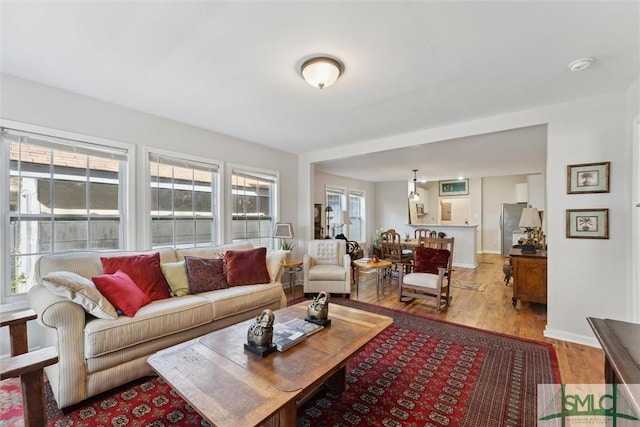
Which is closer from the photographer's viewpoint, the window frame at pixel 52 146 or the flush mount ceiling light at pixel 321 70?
the flush mount ceiling light at pixel 321 70

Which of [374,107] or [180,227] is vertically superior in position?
[374,107]

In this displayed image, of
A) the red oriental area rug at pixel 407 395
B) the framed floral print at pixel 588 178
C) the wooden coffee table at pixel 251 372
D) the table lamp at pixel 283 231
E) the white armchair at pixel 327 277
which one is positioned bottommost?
the red oriental area rug at pixel 407 395

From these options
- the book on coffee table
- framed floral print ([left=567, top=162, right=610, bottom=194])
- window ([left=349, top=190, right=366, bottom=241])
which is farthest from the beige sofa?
window ([left=349, top=190, right=366, bottom=241])

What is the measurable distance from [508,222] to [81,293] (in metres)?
9.84

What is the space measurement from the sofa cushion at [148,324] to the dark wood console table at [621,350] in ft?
8.66

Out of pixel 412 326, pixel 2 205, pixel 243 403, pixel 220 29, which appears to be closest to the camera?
pixel 243 403

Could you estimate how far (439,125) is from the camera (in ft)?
11.9

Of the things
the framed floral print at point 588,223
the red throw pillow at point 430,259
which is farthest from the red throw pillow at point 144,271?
the framed floral print at point 588,223

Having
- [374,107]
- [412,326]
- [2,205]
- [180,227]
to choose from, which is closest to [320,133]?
[374,107]

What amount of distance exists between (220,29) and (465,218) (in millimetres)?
9386

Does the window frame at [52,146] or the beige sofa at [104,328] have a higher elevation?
the window frame at [52,146]

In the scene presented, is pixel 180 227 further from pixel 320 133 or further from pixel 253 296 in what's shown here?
pixel 320 133

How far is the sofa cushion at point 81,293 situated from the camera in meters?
1.88

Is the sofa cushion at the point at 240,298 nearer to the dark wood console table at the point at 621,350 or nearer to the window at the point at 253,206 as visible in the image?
the window at the point at 253,206
